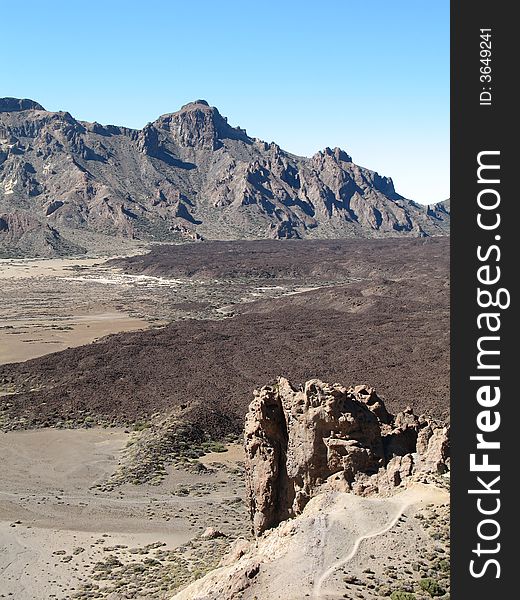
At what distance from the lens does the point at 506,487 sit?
12086mm

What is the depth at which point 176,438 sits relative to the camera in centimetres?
4906

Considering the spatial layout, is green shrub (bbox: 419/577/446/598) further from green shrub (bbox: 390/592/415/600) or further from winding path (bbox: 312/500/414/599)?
winding path (bbox: 312/500/414/599)

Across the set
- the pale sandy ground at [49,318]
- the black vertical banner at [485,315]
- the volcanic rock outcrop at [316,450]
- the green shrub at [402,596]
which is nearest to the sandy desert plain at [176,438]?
the green shrub at [402,596]

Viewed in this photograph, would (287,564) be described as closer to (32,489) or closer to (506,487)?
(506,487)

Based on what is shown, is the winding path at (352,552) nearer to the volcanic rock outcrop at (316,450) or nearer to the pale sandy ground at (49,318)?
the volcanic rock outcrop at (316,450)

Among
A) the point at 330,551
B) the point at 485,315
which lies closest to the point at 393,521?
the point at 330,551

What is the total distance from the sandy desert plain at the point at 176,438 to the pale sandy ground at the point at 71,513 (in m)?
0.13

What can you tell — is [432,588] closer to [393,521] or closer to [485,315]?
[393,521]

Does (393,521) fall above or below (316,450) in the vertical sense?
below

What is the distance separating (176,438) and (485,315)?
39274 millimetres

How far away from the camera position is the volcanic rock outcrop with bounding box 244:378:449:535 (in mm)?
26406

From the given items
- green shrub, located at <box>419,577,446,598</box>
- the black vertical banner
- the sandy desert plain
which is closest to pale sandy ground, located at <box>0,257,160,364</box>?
the sandy desert plain

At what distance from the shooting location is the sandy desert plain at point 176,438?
65.3ft

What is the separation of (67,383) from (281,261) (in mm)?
131684
